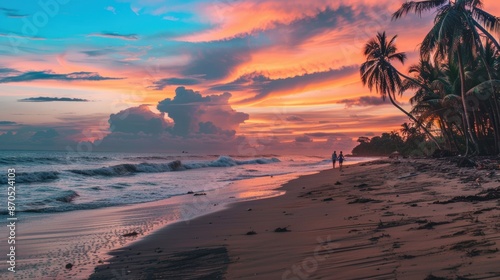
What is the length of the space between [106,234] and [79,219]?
→ 3129mm

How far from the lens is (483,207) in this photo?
288 inches

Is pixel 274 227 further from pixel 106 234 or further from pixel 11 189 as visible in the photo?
pixel 11 189

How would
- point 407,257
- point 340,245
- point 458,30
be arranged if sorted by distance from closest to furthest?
point 407,257
point 340,245
point 458,30

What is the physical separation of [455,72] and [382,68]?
5933mm

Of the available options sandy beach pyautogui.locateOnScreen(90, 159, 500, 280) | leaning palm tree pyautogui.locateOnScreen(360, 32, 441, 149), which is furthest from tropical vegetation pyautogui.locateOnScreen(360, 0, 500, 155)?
sandy beach pyautogui.locateOnScreen(90, 159, 500, 280)

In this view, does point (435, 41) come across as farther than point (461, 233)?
Yes

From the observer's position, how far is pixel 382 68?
3634 centimetres

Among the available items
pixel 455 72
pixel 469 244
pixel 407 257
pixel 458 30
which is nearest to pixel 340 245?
pixel 407 257

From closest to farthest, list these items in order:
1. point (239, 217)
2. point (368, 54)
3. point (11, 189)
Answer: point (239, 217)
point (11, 189)
point (368, 54)

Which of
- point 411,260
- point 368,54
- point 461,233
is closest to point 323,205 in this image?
point 461,233

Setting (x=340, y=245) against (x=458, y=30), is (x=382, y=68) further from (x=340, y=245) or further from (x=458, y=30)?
(x=340, y=245)

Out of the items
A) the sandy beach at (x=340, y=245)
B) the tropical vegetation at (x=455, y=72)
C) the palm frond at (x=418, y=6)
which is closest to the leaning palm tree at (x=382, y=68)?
the tropical vegetation at (x=455, y=72)

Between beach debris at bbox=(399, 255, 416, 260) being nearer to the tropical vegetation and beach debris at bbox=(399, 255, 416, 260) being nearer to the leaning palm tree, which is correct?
the tropical vegetation

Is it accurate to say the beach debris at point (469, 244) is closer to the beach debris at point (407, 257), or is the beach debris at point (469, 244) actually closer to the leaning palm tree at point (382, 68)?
the beach debris at point (407, 257)
